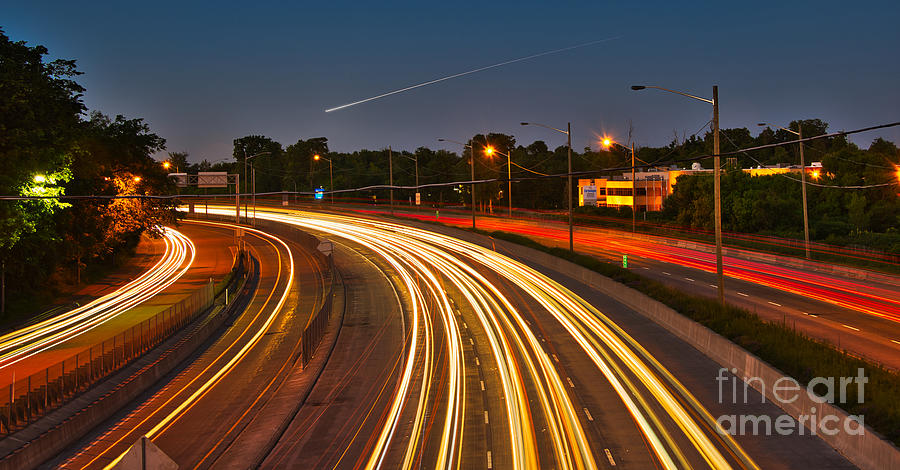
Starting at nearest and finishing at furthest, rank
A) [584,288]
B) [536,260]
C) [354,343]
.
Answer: [354,343] → [584,288] → [536,260]

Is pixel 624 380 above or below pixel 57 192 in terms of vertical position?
below

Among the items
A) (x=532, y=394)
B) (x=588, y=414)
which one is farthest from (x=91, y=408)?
(x=588, y=414)

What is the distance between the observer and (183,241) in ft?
256

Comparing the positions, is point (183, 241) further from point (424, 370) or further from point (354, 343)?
point (424, 370)

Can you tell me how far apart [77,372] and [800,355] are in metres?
22.1

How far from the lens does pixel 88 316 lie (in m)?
37.6

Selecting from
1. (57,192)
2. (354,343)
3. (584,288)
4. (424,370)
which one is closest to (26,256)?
(57,192)

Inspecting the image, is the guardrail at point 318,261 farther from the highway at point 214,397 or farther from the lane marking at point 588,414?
the lane marking at point 588,414

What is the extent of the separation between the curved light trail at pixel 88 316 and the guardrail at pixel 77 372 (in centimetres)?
504

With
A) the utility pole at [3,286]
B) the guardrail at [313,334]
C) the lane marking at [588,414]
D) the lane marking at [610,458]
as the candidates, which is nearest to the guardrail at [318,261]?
the guardrail at [313,334]

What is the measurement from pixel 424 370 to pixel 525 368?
3.66 meters

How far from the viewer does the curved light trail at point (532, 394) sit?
15492mm

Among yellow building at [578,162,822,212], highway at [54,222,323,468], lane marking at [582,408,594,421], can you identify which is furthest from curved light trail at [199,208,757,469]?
yellow building at [578,162,822,212]

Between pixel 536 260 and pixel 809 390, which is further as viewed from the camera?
pixel 536 260
